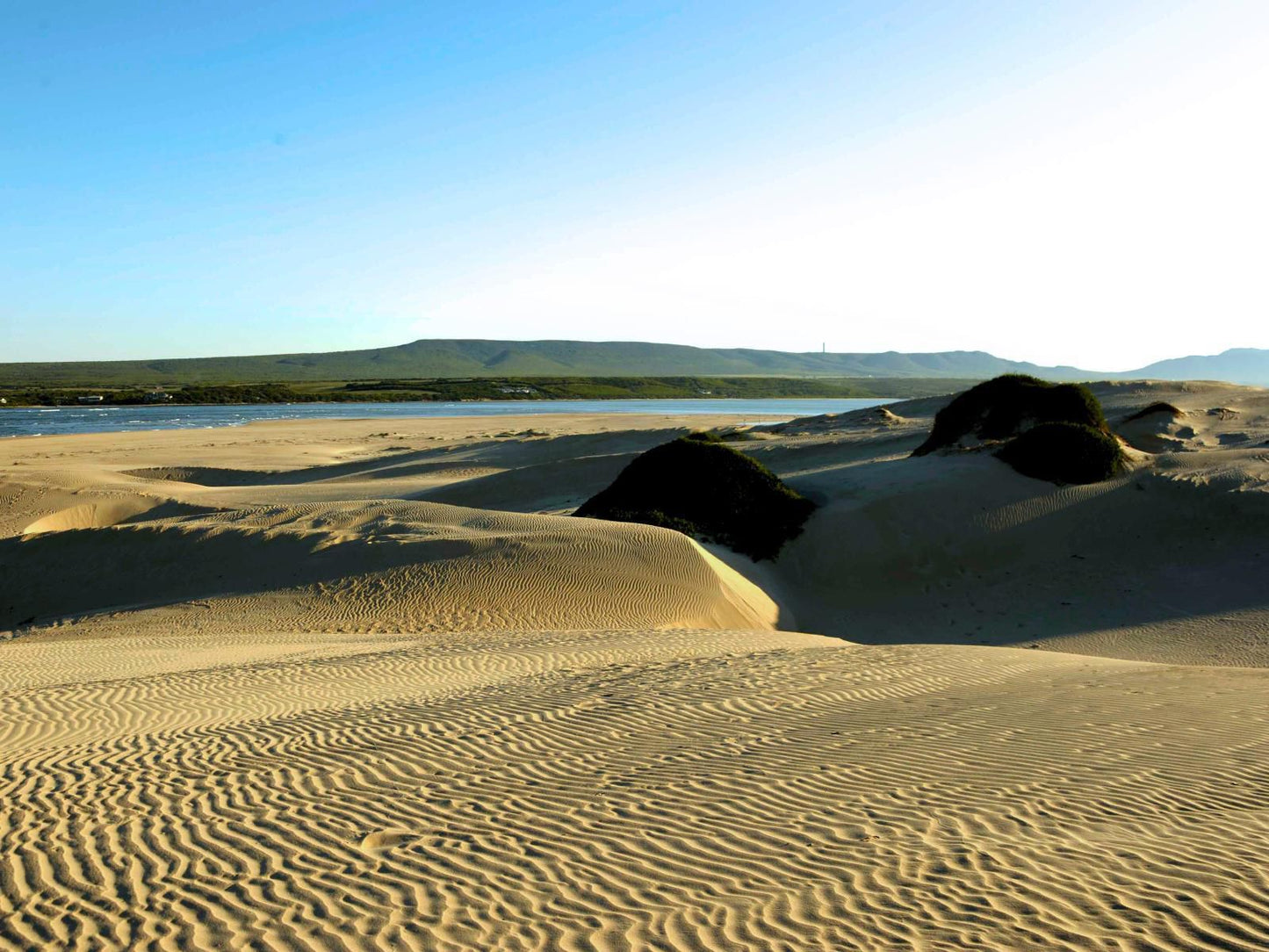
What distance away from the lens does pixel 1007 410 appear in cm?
2847

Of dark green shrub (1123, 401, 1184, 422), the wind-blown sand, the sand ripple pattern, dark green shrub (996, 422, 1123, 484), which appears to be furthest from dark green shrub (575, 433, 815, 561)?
dark green shrub (1123, 401, 1184, 422)

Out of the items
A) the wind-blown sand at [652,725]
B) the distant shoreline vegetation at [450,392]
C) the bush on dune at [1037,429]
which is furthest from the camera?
the distant shoreline vegetation at [450,392]

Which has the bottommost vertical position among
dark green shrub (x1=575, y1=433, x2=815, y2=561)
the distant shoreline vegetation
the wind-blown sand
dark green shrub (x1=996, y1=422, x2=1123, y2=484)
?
the wind-blown sand

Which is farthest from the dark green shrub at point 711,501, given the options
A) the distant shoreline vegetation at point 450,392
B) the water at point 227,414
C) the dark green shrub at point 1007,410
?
the distant shoreline vegetation at point 450,392

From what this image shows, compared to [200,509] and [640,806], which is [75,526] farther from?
[640,806]

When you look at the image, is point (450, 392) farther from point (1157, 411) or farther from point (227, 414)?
point (1157, 411)

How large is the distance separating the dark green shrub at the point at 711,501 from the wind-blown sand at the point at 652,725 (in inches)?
31.4

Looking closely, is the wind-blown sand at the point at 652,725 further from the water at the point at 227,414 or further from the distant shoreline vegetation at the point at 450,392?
the distant shoreline vegetation at the point at 450,392

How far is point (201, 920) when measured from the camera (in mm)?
4742

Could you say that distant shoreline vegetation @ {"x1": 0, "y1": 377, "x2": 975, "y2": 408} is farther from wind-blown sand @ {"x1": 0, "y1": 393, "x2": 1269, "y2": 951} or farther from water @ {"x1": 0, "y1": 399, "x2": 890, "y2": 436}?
wind-blown sand @ {"x1": 0, "y1": 393, "x2": 1269, "y2": 951}

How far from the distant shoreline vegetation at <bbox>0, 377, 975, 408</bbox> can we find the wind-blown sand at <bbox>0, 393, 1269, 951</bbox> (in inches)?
3535

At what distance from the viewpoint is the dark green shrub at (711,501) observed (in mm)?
Result: 21594

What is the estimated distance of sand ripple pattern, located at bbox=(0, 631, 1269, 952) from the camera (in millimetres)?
4609

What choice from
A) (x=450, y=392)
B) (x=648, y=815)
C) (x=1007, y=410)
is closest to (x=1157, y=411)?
(x=1007, y=410)
